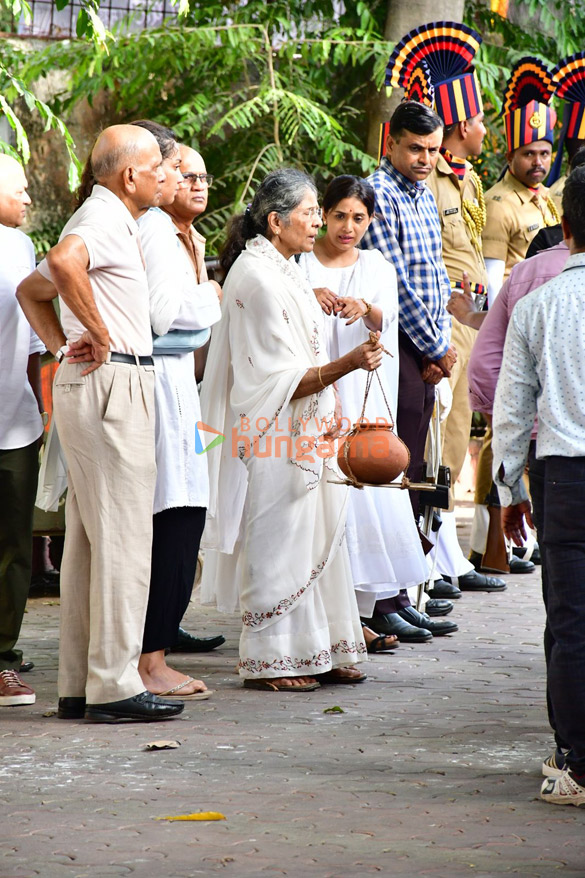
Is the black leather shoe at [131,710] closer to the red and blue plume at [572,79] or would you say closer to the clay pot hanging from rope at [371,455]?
the clay pot hanging from rope at [371,455]

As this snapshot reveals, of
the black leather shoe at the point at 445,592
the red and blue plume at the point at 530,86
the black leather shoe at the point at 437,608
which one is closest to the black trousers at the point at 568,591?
the black leather shoe at the point at 437,608

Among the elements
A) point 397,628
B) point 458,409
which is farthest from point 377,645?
point 458,409

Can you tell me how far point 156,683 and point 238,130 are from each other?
7.74 meters

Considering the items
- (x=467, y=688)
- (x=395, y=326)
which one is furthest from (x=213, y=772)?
(x=395, y=326)

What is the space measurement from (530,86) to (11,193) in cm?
468

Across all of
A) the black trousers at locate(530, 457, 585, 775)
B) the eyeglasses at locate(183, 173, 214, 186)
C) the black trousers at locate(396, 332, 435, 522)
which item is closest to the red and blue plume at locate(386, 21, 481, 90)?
the black trousers at locate(396, 332, 435, 522)

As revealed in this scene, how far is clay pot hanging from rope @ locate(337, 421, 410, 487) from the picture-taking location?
17.6ft

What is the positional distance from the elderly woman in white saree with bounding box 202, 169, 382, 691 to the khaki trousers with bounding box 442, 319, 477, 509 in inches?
92.2

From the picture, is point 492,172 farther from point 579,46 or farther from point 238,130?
point 238,130

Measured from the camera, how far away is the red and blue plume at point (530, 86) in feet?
29.1

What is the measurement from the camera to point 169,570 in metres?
5.13

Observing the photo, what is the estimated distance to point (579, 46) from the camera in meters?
12.2

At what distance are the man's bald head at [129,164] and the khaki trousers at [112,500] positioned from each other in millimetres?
637

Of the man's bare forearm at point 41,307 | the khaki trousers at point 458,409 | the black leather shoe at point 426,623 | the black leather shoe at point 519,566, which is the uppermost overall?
the man's bare forearm at point 41,307
